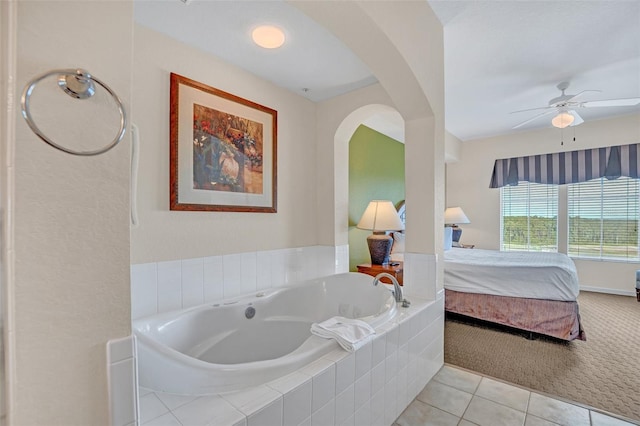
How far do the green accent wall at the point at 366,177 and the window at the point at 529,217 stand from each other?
2.08m

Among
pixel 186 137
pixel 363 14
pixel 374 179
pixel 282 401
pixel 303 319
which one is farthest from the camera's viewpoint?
pixel 374 179

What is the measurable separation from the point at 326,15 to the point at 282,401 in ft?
5.76

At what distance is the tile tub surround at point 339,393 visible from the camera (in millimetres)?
996

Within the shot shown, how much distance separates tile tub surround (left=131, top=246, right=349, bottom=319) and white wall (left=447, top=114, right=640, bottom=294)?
3.50 metres

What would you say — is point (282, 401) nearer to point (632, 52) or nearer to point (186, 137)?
point (186, 137)

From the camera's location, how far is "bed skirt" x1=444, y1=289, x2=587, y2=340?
105 inches

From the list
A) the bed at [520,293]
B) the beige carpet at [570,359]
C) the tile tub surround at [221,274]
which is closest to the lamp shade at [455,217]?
the bed at [520,293]

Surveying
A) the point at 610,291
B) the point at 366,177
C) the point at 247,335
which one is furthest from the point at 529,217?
the point at 247,335

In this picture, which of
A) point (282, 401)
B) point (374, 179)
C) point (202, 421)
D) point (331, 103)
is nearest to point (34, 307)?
point (202, 421)

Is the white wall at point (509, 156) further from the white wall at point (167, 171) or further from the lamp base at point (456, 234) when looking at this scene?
the white wall at point (167, 171)

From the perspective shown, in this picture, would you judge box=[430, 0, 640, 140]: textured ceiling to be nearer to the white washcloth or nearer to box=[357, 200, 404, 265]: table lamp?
box=[357, 200, 404, 265]: table lamp

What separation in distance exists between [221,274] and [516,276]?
112 inches

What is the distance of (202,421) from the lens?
0.94 m

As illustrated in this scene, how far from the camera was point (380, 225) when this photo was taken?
311cm
